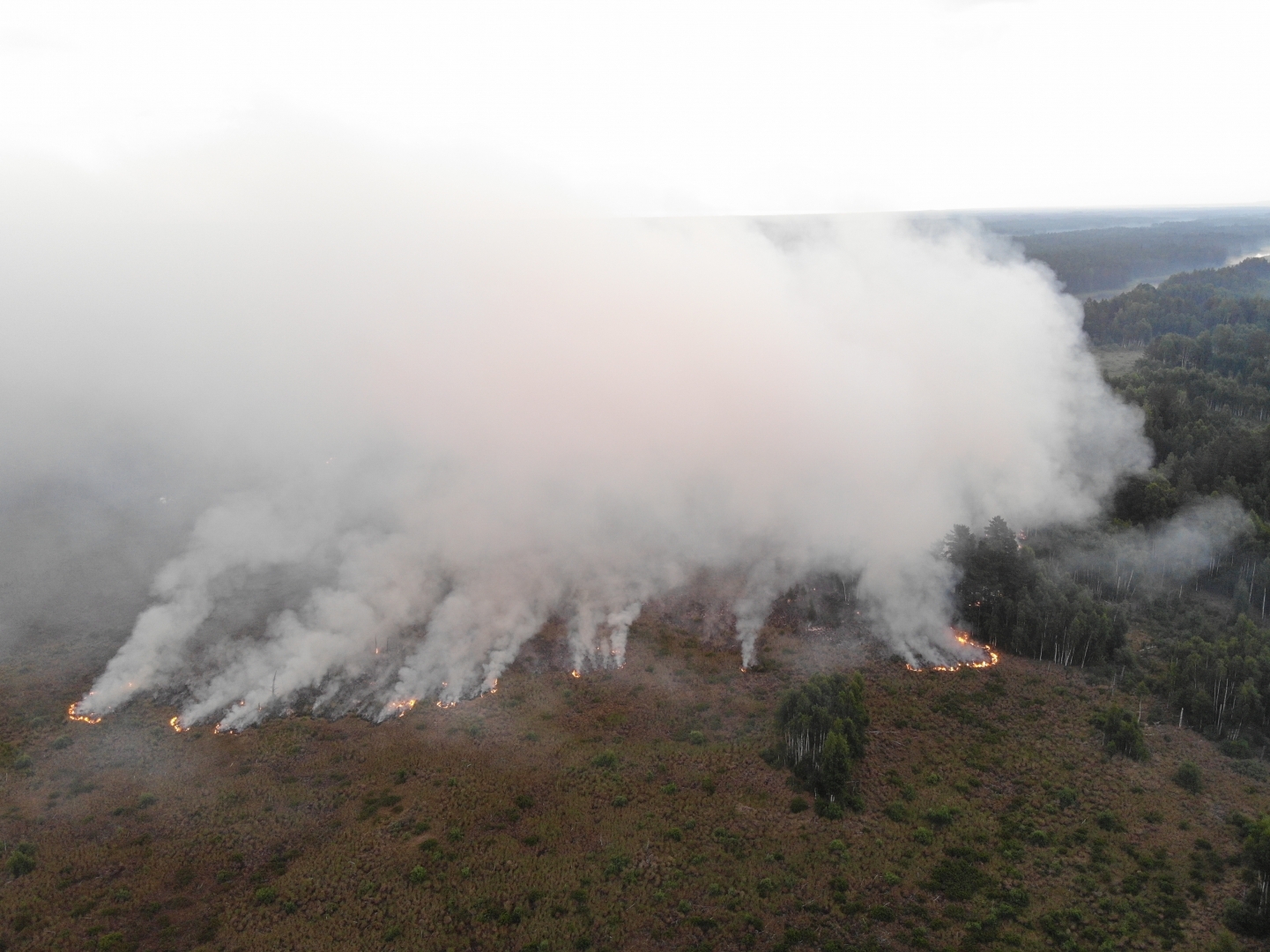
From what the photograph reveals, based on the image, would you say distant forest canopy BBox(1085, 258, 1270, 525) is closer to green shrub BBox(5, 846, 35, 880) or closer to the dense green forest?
the dense green forest

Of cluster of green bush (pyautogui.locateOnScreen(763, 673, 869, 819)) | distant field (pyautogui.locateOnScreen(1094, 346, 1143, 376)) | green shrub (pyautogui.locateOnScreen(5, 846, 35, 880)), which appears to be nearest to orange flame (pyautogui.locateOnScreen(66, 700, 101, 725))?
green shrub (pyautogui.locateOnScreen(5, 846, 35, 880))

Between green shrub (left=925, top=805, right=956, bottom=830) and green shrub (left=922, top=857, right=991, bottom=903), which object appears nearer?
green shrub (left=922, top=857, right=991, bottom=903)

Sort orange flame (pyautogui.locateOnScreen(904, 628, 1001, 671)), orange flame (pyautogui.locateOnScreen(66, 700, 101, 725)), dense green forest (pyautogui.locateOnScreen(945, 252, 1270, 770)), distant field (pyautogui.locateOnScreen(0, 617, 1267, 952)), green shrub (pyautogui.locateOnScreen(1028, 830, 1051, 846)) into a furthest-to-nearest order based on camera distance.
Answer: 1. orange flame (pyautogui.locateOnScreen(904, 628, 1001, 671))
2. dense green forest (pyautogui.locateOnScreen(945, 252, 1270, 770))
3. orange flame (pyautogui.locateOnScreen(66, 700, 101, 725))
4. green shrub (pyautogui.locateOnScreen(1028, 830, 1051, 846))
5. distant field (pyautogui.locateOnScreen(0, 617, 1267, 952))

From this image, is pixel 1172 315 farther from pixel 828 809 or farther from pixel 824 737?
pixel 828 809

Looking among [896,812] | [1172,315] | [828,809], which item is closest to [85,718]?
[828,809]

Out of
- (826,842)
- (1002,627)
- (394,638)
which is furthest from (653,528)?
(826,842)

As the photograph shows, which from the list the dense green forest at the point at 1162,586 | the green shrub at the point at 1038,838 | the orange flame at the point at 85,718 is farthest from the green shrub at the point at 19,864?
the dense green forest at the point at 1162,586
